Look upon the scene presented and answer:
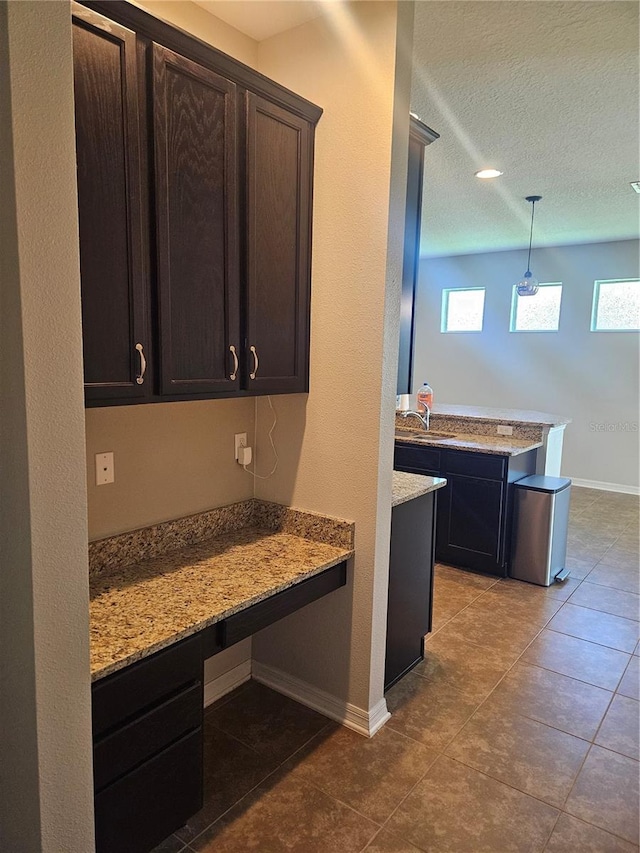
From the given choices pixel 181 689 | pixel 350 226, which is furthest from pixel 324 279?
pixel 181 689

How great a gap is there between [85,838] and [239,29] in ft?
8.71

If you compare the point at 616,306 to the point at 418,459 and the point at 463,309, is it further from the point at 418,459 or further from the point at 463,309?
the point at 418,459

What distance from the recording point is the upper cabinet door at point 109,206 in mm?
1422

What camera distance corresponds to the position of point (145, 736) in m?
1.52

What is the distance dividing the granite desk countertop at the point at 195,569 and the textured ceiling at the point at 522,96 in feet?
6.30

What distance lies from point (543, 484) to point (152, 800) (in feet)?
10.5

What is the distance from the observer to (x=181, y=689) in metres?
1.61

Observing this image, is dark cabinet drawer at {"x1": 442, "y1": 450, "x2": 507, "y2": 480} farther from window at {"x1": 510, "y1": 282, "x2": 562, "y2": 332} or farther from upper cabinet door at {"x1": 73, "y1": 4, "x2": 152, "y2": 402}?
window at {"x1": 510, "y1": 282, "x2": 562, "y2": 332}

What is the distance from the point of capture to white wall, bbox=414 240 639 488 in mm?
6398

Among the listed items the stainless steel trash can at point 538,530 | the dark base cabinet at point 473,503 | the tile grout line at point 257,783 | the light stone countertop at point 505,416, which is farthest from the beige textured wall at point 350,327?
the light stone countertop at point 505,416

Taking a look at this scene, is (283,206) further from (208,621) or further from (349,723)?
(349,723)

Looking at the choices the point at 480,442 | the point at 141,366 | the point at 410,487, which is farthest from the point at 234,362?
the point at 480,442

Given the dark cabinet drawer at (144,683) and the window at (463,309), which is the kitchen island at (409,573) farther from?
the window at (463,309)

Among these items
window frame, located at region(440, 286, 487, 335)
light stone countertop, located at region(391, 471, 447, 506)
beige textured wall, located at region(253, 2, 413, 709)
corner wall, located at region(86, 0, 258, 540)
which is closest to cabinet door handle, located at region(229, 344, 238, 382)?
corner wall, located at region(86, 0, 258, 540)
